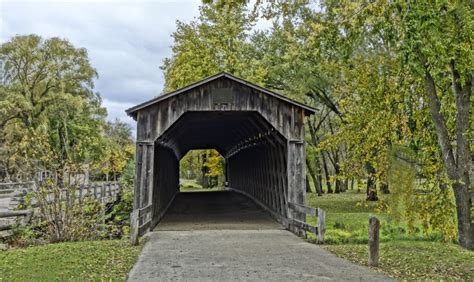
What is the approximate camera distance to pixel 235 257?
23.5 ft

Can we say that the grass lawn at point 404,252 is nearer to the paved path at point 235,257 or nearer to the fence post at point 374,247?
the fence post at point 374,247

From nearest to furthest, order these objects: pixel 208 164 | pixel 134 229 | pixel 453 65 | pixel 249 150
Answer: pixel 453 65 → pixel 134 229 → pixel 249 150 → pixel 208 164

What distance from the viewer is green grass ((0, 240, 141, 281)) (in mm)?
5789

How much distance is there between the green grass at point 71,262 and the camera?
228 inches

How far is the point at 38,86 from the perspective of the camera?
29266 mm

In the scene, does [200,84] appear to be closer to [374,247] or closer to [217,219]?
[217,219]

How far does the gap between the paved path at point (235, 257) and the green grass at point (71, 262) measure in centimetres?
31

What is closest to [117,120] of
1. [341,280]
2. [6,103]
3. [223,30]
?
[6,103]

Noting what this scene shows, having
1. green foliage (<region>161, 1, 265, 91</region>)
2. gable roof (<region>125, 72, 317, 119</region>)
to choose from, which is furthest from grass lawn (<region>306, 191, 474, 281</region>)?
green foliage (<region>161, 1, 265, 91</region>)

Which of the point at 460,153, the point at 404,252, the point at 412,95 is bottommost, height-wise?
the point at 404,252

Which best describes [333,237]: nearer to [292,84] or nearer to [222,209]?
[222,209]

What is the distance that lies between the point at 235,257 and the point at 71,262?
2626 millimetres

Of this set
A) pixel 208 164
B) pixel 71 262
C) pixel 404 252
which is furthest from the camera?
pixel 208 164

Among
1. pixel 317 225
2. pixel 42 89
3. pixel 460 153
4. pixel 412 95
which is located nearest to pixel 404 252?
pixel 317 225
